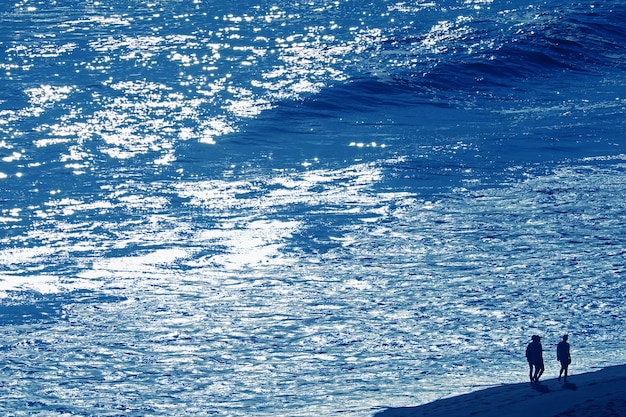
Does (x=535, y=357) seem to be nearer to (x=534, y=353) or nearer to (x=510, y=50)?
(x=534, y=353)

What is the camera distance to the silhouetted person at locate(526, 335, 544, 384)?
593 inches

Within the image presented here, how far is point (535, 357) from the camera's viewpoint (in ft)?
49.8

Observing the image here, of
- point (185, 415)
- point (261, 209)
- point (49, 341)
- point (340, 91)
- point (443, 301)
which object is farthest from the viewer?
point (340, 91)

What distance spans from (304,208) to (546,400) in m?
12.8

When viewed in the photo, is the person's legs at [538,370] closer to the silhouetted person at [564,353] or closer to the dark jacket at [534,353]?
the dark jacket at [534,353]

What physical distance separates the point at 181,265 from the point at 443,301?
5.91 m

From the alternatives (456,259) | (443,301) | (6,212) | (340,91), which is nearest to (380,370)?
(443,301)

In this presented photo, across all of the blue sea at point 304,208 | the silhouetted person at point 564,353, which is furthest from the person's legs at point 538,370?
the blue sea at point 304,208

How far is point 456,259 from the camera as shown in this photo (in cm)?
2264

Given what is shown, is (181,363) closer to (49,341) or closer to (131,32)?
(49,341)

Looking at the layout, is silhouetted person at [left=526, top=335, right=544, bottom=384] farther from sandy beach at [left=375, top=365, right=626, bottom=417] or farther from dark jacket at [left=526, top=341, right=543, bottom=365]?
sandy beach at [left=375, top=365, right=626, bottom=417]

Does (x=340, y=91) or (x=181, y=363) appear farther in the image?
(x=340, y=91)

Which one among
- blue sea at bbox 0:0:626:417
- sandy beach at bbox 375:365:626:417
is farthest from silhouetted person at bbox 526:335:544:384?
blue sea at bbox 0:0:626:417

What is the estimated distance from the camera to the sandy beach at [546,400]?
13.0m
